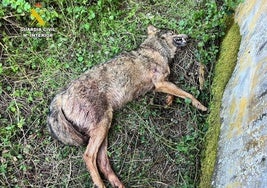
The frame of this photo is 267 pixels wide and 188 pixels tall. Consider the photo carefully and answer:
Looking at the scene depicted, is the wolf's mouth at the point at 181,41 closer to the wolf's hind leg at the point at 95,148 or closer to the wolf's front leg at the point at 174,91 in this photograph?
the wolf's front leg at the point at 174,91

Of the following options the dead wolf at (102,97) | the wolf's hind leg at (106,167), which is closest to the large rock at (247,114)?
the dead wolf at (102,97)

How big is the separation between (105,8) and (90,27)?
40 cm

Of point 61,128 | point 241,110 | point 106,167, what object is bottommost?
point 106,167

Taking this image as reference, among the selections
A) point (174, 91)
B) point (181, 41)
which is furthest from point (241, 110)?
point (181, 41)

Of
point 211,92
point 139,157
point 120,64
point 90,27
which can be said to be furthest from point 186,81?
point 90,27

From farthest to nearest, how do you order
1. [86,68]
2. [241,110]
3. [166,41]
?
[166,41] → [86,68] → [241,110]

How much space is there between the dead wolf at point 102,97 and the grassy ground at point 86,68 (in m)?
0.13

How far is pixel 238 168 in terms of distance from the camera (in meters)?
3.03

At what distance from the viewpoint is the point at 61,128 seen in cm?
416

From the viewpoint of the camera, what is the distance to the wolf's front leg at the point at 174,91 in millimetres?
4512

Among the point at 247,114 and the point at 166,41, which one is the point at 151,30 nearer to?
the point at 166,41

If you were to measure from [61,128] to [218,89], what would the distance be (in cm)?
189

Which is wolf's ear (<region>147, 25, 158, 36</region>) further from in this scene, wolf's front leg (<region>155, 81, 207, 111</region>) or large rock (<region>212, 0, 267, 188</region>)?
large rock (<region>212, 0, 267, 188</region>)

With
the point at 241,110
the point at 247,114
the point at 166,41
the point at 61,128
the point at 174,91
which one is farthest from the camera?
the point at 166,41
